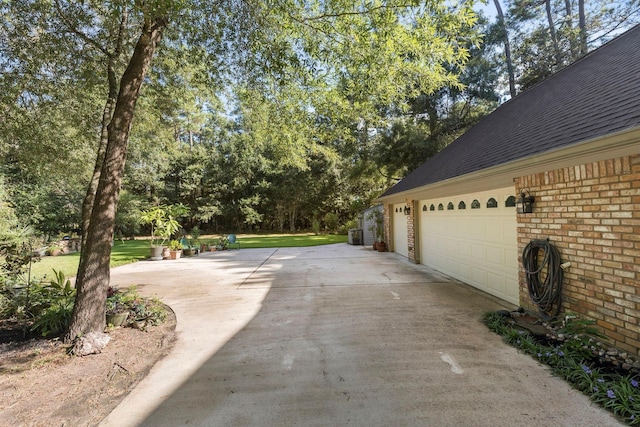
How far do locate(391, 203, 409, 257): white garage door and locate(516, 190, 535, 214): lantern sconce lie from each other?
574 cm

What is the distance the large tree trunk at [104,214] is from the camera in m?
3.76

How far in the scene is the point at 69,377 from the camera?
297 centimetres

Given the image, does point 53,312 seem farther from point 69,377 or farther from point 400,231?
point 400,231

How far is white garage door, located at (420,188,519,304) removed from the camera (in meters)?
5.11

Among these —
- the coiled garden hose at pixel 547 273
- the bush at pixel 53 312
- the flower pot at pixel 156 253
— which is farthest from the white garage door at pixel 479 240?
the flower pot at pixel 156 253

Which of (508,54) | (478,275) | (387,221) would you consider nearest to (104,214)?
(478,275)

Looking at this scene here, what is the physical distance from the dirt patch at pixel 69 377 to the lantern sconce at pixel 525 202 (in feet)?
16.5

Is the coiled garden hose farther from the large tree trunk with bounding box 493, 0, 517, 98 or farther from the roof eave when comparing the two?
the large tree trunk with bounding box 493, 0, 517, 98

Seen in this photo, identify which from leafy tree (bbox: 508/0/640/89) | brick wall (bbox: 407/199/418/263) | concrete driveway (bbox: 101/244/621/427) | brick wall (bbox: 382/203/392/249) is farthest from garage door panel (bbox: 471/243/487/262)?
leafy tree (bbox: 508/0/640/89)

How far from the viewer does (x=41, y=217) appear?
57.2ft

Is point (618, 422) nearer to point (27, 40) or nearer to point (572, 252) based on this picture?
point (572, 252)

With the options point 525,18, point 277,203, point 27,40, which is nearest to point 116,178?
point 27,40

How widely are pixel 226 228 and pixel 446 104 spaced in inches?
832

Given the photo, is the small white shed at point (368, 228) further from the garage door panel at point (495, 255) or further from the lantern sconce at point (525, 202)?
the lantern sconce at point (525, 202)
